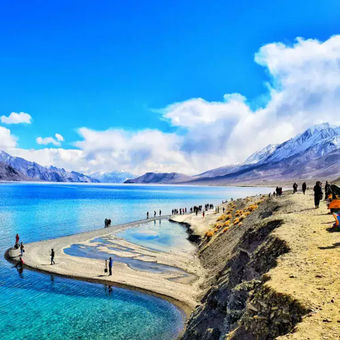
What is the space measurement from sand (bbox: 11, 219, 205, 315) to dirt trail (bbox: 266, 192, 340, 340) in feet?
47.9

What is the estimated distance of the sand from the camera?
32188 millimetres

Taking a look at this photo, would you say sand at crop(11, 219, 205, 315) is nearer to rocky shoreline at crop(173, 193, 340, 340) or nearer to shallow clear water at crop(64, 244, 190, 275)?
shallow clear water at crop(64, 244, 190, 275)

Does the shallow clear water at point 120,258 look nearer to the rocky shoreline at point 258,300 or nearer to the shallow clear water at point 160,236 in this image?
the rocky shoreline at point 258,300

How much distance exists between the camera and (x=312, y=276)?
12164 mm

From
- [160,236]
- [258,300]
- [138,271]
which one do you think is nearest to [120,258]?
[138,271]

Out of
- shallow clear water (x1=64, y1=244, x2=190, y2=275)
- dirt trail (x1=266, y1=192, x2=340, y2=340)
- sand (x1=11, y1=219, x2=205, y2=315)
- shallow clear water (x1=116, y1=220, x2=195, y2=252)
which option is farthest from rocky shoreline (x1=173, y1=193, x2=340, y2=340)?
shallow clear water (x1=116, y1=220, x2=195, y2=252)

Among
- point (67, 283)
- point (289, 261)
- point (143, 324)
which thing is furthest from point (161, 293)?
point (289, 261)

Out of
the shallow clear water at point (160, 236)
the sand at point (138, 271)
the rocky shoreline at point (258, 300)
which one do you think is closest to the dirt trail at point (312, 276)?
the rocky shoreline at point (258, 300)

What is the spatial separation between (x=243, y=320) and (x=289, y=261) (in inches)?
176

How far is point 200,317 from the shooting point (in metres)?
19.8

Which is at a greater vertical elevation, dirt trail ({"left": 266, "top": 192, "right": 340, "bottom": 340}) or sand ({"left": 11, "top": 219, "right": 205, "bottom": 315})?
dirt trail ({"left": 266, "top": 192, "right": 340, "bottom": 340})

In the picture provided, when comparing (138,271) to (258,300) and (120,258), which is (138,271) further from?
(258,300)

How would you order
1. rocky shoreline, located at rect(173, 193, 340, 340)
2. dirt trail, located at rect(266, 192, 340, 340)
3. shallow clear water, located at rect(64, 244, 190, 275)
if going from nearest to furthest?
1. dirt trail, located at rect(266, 192, 340, 340)
2. rocky shoreline, located at rect(173, 193, 340, 340)
3. shallow clear water, located at rect(64, 244, 190, 275)

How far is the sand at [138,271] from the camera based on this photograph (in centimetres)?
3219
